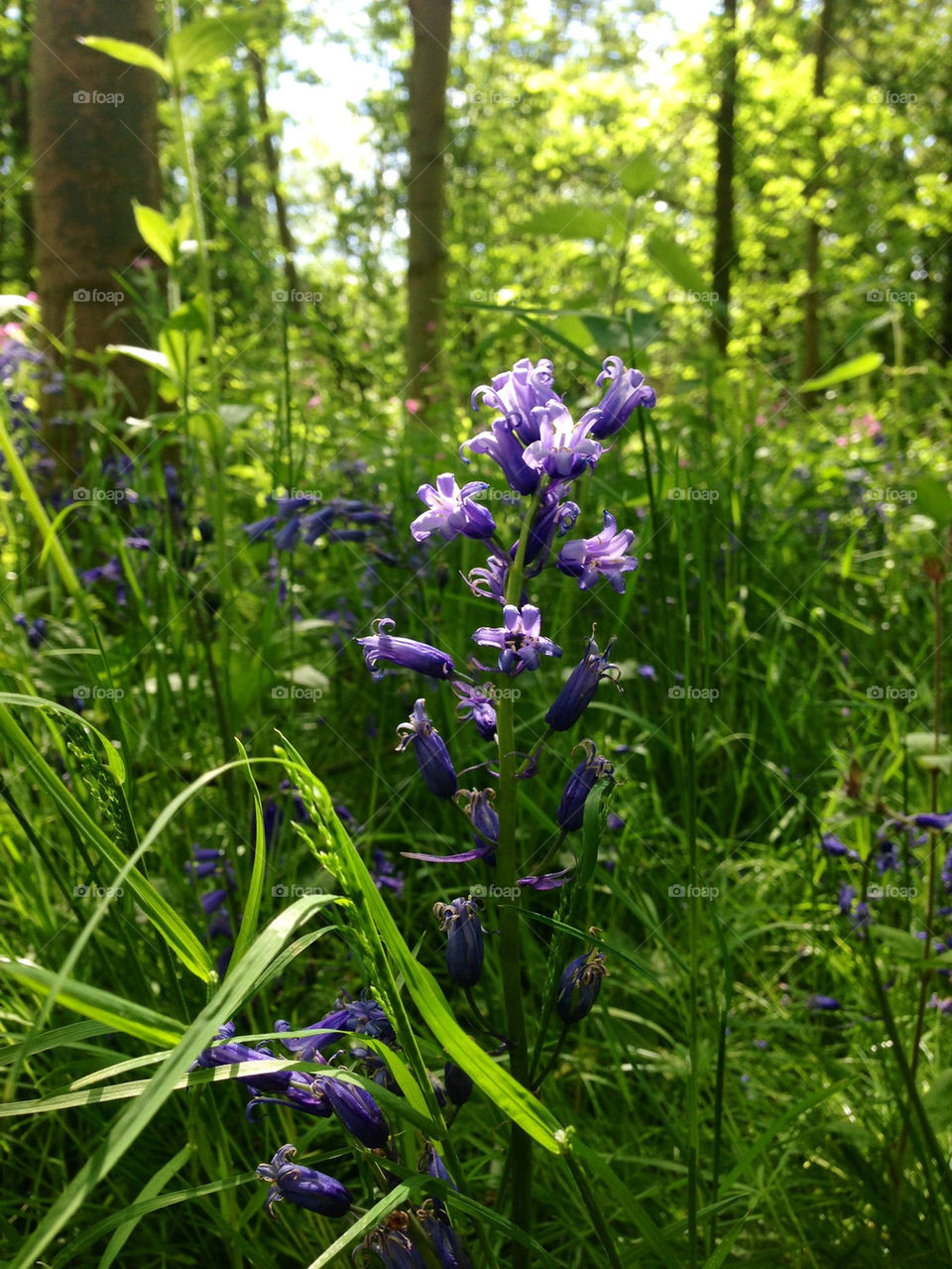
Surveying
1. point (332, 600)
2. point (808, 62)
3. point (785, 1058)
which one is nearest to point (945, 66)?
point (808, 62)

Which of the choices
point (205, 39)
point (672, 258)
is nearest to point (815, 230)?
point (672, 258)

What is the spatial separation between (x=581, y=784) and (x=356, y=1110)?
41 centimetres

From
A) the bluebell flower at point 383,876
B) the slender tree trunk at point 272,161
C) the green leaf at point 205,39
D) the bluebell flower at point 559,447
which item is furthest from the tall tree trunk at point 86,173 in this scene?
the slender tree trunk at point 272,161

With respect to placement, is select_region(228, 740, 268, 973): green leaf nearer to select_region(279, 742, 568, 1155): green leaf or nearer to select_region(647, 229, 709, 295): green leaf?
select_region(279, 742, 568, 1155): green leaf

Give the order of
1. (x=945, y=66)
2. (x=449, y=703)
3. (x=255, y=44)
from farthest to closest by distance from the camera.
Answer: (x=945, y=66)
(x=255, y=44)
(x=449, y=703)

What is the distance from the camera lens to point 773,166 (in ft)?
41.2

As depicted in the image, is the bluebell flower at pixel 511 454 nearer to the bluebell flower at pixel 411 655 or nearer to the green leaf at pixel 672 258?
the bluebell flower at pixel 411 655

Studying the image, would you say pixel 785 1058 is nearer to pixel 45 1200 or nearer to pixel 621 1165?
pixel 621 1165

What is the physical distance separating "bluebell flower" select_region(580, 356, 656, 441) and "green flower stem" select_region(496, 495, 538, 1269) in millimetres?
153

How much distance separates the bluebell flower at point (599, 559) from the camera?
111 centimetres

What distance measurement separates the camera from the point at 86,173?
4129mm

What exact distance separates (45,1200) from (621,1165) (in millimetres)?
923

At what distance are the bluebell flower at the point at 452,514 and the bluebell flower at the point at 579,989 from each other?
515 mm

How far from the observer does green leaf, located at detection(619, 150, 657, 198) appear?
2.76 meters
